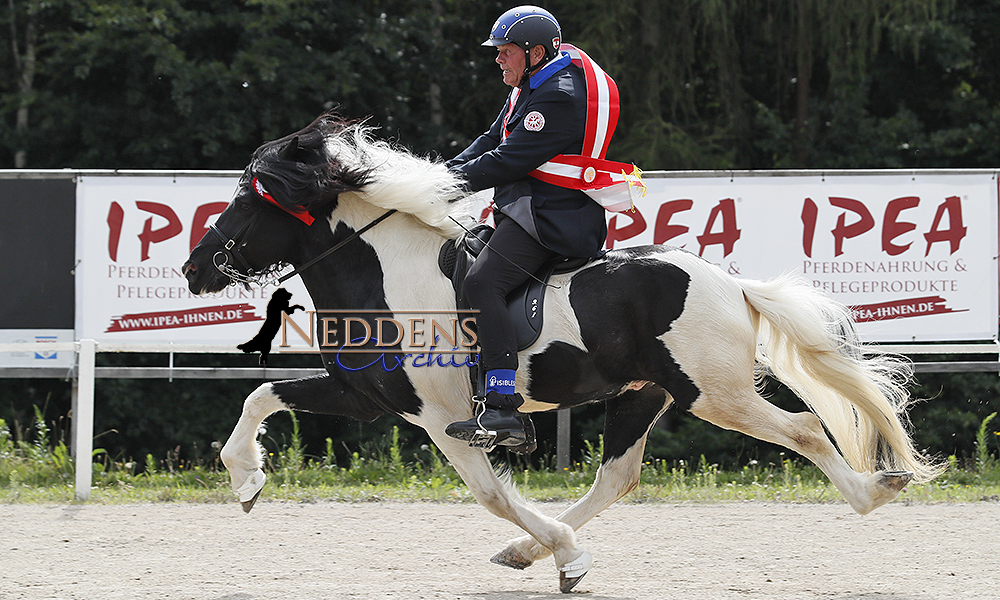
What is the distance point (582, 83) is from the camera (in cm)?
481

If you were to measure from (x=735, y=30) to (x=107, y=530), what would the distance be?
11.1m

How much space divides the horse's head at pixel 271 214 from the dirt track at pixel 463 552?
4.89ft

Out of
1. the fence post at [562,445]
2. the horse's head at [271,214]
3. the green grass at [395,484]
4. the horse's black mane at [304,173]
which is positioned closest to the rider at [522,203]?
the horse's black mane at [304,173]

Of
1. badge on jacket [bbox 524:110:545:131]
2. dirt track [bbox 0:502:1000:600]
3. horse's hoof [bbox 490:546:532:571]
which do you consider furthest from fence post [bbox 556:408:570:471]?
badge on jacket [bbox 524:110:545:131]

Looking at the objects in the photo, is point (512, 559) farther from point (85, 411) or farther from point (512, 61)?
point (85, 411)

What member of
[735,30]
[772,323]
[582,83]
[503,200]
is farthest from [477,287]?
[735,30]

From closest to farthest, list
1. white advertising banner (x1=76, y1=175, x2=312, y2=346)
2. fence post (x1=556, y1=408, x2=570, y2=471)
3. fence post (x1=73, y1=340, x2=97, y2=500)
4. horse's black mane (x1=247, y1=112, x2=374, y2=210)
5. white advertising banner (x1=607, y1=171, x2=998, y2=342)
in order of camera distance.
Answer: horse's black mane (x1=247, y1=112, x2=374, y2=210) → fence post (x1=73, y1=340, x2=97, y2=500) → white advertising banner (x1=76, y1=175, x2=312, y2=346) → white advertising banner (x1=607, y1=171, x2=998, y2=342) → fence post (x1=556, y1=408, x2=570, y2=471)

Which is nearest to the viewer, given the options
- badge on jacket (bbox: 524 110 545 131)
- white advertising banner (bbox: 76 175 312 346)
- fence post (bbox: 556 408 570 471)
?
badge on jacket (bbox: 524 110 545 131)

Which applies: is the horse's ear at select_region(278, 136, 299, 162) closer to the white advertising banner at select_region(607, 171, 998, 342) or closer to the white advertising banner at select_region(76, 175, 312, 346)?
the white advertising banner at select_region(76, 175, 312, 346)

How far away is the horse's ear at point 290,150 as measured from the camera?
5.02 m

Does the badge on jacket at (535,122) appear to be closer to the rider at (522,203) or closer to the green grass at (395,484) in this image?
the rider at (522,203)

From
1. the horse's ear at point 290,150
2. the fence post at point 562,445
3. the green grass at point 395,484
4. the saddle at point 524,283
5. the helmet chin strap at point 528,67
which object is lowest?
the green grass at point 395,484

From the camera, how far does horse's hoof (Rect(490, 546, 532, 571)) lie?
503cm

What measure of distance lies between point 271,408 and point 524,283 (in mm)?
1395
